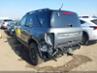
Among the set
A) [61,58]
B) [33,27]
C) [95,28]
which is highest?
[33,27]

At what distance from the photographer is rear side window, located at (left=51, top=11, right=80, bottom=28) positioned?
25.0 feet

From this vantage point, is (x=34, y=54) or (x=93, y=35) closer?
(x=34, y=54)

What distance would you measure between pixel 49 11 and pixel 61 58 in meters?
2.34

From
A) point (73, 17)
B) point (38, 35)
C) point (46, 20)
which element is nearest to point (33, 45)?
point (38, 35)

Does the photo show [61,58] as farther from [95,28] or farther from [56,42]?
[95,28]

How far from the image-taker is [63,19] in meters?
7.92

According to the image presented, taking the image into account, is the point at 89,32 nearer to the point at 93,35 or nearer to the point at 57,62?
the point at 93,35

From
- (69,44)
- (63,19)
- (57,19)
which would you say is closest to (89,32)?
(69,44)

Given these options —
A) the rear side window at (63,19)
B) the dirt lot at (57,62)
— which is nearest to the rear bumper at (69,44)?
the rear side window at (63,19)

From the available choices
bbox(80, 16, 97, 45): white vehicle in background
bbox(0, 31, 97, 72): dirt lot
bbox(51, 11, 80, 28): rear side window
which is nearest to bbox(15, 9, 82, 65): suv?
bbox(51, 11, 80, 28): rear side window

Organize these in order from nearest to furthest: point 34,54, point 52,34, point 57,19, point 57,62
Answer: point 52,34 → point 57,19 → point 34,54 → point 57,62

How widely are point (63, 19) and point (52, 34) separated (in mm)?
941

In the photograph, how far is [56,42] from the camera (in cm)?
739

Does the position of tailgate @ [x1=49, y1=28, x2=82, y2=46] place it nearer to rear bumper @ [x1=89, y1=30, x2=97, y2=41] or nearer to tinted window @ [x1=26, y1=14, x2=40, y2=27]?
tinted window @ [x1=26, y1=14, x2=40, y2=27]
